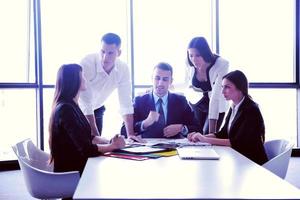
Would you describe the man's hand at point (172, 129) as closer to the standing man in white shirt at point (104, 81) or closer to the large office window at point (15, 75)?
the standing man in white shirt at point (104, 81)

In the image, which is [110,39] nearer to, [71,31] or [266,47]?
[71,31]

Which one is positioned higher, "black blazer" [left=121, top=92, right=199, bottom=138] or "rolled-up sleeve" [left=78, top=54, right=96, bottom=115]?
"rolled-up sleeve" [left=78, top=54, right=96, bottom=115]

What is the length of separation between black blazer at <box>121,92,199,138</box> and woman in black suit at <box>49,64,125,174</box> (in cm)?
86

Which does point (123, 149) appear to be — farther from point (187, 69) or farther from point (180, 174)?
point (187, 69)

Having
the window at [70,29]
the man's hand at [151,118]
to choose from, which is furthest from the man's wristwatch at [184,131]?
the window at [70,29]

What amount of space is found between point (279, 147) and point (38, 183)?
1593mm

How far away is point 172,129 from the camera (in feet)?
9.62

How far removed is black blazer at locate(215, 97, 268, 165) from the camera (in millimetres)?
2420

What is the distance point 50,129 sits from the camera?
7.50 feet

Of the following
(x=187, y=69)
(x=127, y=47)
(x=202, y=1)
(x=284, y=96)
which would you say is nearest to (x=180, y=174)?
(x=187, y=69)

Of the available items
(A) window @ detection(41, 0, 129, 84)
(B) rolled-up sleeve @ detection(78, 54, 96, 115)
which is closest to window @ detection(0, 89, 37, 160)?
(A) window @ detection(41, 0, 129, 84)

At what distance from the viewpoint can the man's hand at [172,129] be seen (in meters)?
2.93

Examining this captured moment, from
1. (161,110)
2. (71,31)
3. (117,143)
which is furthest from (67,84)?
(71,31)

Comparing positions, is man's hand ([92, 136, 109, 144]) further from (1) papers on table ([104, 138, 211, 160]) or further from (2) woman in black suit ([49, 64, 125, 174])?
(2) woman in black suit ([49, 64, 125, 174])
